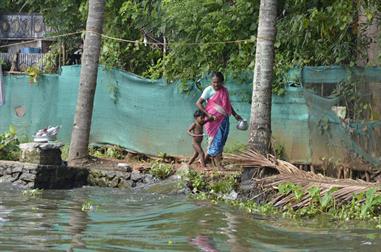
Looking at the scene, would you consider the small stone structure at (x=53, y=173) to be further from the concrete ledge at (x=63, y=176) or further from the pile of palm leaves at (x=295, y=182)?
the pile of palm leaves at (x=295, y=182)

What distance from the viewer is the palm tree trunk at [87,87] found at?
12766 millimetres

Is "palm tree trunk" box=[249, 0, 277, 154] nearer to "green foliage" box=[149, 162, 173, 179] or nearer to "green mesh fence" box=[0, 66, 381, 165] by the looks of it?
"green mesh fence" box=[0, 66, 381, 165]

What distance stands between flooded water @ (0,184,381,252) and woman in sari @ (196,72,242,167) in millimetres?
1578

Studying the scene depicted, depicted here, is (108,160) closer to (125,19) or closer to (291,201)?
(125,19)

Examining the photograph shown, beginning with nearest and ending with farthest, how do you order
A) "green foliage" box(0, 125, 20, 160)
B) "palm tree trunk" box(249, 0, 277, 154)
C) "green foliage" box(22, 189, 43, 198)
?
"palm tree trunk" box(249, 0, 277, 154)
"green foliage" box(22, 189, 43, 198)
"green foliage" box(0, 125, 20, 160)

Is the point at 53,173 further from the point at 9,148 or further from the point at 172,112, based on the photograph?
the point at 172,112

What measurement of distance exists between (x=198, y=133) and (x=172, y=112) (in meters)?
1.18

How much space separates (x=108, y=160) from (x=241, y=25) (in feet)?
11.5

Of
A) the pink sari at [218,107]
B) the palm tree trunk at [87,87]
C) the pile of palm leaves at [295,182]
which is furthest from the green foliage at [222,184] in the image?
the palm tree trunk at [87,87]

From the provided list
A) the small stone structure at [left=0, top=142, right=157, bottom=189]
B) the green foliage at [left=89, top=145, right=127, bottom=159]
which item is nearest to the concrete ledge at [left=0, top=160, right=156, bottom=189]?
Answer: the small stone structure at [left=0, top=142, right=157, bottom=189]

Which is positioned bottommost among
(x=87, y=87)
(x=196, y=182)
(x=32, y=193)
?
(x=32, y=193)

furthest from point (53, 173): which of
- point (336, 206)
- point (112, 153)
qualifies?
point (336, 206)

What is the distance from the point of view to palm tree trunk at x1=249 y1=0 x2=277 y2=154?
10516mm

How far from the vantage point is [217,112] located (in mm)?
11828
